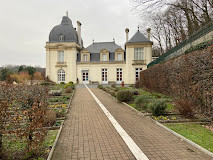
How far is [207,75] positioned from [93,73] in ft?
78.3

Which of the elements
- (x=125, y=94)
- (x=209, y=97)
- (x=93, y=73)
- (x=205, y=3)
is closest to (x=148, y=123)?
(x=209, y=97)

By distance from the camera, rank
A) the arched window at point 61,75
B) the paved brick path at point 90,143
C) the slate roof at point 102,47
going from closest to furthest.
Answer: the paved brick path at point 90,143, the arched window at point 61,75, the slate roof at point 102,47

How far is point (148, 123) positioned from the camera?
17.3ft

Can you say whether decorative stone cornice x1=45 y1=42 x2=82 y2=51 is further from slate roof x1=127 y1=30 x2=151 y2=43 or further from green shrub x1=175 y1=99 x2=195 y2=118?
green shrub x1=175 y1=99 x2=195 y2=118

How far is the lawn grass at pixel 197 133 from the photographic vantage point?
3545 mm

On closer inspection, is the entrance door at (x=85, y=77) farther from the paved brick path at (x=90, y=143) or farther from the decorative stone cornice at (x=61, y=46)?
the paved brick path at (x=90, y=143)

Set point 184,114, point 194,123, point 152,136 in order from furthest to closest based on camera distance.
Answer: point 184,114 → point 194,123 → point 152,136

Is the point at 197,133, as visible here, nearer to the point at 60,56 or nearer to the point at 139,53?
the point at 139,53

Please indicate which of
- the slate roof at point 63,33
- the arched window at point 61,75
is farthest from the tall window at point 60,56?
the slate roof at point 63,33

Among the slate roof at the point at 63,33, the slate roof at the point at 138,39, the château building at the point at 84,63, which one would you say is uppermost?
the slate roof at the point at 63,33

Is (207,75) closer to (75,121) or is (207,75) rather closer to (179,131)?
(179,131)

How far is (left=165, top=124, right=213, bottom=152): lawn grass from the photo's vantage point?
3.54m

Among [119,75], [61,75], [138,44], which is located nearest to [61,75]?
[61,75]

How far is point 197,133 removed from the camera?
4148 mm
